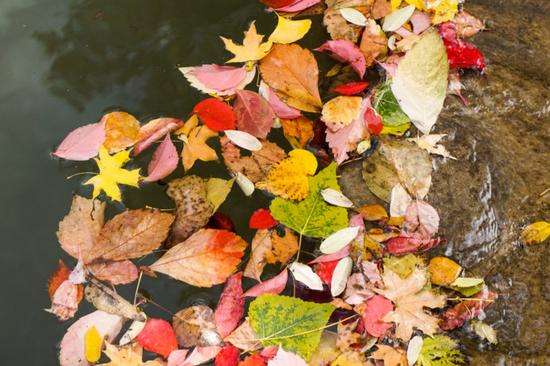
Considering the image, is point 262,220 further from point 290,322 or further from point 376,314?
point 376,314

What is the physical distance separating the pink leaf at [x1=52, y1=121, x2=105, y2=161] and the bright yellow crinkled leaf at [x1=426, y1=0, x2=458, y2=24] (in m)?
1.52

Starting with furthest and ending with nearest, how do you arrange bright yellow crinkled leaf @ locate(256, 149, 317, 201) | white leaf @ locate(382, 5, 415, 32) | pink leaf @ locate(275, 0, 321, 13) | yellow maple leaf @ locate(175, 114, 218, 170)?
pink leaf @ locate(275, 0, 321, 13)
white leaf @ locate(382, 5, 415, 32)
yellow maple leaf @ locate(175, 114, 218, 170)
bright yellow crinkled leaf @ locate(256, 149, 317, 201)

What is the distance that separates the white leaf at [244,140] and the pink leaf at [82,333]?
2.59 feet

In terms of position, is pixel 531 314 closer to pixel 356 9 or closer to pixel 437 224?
pixel 437 224

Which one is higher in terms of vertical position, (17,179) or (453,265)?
(17,179)

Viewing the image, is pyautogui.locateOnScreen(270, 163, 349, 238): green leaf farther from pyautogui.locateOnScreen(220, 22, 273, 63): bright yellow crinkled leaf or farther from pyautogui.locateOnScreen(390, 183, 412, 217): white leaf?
pyautogui.locateOnScreen(220, 22, 273, 63): bright yellow crinkled leaf

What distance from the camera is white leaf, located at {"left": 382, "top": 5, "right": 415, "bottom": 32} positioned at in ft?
7.45

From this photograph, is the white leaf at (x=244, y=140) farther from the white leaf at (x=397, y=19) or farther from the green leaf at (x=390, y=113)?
the white leaf at (x=397, y=19)

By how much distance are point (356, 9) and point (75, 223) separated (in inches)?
60.2

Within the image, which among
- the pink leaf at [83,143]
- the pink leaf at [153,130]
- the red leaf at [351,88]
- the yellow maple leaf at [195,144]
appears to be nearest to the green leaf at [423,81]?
the red leaf at [351,88]

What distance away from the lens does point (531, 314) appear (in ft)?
5.87

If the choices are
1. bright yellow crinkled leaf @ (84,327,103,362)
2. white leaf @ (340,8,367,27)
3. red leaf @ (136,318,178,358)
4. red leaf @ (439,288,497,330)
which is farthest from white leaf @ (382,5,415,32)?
bright yellow crinkled leaf @ (84,327,103,362)

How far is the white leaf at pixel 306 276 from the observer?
1.85 meters

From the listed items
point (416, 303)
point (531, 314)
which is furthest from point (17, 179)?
point (531, 314)
